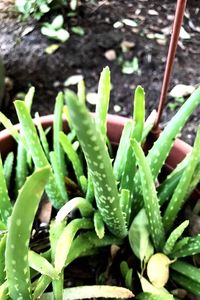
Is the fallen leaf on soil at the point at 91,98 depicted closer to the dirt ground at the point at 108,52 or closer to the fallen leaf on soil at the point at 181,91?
the dirt ground at the point at 108,52

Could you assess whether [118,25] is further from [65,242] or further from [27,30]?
[65,242]

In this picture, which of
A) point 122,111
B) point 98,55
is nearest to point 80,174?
point 122,111

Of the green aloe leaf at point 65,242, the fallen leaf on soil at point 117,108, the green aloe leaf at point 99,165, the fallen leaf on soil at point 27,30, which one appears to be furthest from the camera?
the fallen leaf on soil at point 27,30

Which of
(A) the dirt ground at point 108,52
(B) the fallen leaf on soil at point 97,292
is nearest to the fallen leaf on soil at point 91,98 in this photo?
(A) the dirt ground at point 108,52

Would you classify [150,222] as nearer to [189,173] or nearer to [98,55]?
[189,173]

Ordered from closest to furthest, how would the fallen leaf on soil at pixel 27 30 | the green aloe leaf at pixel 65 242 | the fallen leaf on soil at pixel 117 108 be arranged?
1. the green aloe leaf at pixel 65 242
2. the fallen leaf on soil at pixel 117 108
3. the fallen leaf on soil at pixel 27 30

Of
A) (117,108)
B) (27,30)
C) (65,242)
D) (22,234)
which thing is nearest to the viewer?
(22,234)

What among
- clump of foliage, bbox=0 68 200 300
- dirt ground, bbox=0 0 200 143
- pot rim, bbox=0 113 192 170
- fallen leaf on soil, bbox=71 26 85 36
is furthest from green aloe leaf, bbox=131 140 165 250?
fallen leaf on soil, bbox=71 26 85 36

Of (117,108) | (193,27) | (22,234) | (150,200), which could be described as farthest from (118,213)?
(193,27)
